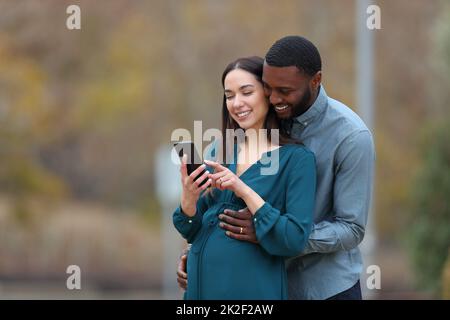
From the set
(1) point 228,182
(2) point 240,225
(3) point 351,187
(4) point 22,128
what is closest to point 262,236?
(2) point 240,225

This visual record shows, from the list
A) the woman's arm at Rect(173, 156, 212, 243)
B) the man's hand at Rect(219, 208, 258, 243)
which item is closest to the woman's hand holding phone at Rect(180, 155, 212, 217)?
the woman's arm at Rect(173, 156, 212, 243)

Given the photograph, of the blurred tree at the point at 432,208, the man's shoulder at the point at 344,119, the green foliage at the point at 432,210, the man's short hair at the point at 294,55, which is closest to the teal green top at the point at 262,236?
the man's shoulder at the point at 344,119

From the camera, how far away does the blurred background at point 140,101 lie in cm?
2356

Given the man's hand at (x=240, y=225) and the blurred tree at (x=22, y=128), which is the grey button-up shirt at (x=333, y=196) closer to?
the man's hand at (x=240, y=225)

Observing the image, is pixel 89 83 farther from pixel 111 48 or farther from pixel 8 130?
pixel 8 130

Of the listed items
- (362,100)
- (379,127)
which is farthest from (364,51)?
(379,127)

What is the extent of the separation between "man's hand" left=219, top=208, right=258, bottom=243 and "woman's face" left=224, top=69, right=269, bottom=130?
0.40 meters

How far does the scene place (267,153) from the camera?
4031 millimetres

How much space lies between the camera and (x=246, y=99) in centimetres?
406

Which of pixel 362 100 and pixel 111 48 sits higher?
pixel 111 48

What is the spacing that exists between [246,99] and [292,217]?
549 millimetres

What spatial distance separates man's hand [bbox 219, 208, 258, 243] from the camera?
3.90 metres

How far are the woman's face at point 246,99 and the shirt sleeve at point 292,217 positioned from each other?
0.91ft
